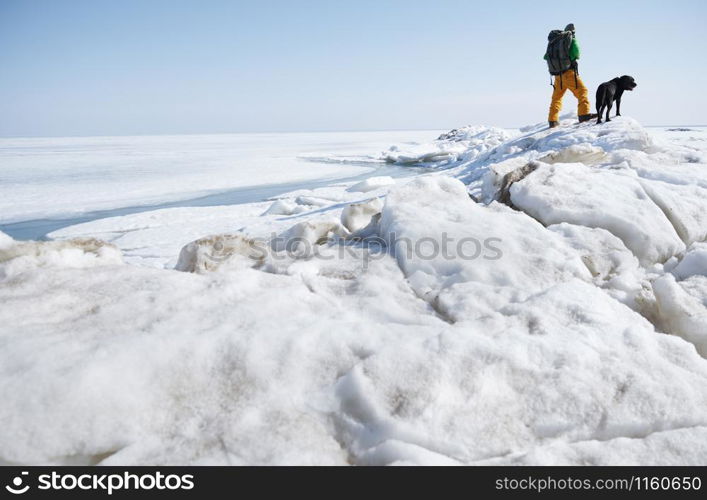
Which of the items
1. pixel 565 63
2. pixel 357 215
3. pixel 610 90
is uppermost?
pixel 565 63

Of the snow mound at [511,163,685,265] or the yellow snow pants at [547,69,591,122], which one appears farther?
the yellow snow pants at [547,69,591,122]

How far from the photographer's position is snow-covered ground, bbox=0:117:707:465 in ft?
3.93

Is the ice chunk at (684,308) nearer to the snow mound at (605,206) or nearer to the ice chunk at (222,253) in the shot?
the snow mound at (605,206)

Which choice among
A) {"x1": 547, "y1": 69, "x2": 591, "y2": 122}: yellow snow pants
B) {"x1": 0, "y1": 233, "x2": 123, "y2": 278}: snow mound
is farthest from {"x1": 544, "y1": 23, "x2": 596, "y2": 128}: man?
{"x1": 0, "y1": 233, "x2": 123, "y2": 278}: snow mound

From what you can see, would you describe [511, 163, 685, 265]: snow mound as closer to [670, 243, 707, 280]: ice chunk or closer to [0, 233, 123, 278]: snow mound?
[670, 243, 707, 280]: ice chunk

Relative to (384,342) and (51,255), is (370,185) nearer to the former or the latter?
(51,255)

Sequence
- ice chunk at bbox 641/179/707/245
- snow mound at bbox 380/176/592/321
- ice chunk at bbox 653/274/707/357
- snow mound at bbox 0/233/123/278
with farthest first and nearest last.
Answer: ice chunk at bbox 641/179/707/245 < snow mound at bbox 0/233/123/278 < snow mound at bbox 380/176/592/321 < ice chunk at bbox 653/274/707/357

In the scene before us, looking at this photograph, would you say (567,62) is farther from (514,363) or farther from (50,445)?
(50,445)

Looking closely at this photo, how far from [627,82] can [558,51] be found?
5.37ft

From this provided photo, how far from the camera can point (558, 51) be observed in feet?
21.2

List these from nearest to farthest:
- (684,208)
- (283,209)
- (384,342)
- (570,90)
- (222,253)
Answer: (384,342), (222,253), (684,208), (283,209), (570,90)

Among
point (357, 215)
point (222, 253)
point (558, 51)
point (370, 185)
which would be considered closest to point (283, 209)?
point (370, 185)

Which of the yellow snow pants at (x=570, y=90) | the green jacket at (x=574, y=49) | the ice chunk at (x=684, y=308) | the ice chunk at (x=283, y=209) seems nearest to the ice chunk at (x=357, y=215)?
the ice chunk at (x=684, y=308)

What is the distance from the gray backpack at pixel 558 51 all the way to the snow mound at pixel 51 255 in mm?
6809
